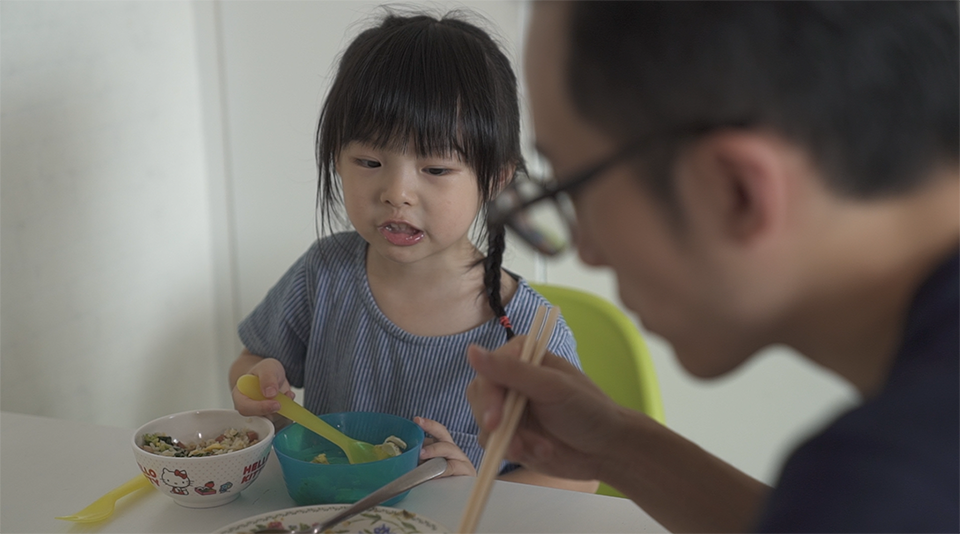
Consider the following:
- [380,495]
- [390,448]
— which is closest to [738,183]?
[380,495]

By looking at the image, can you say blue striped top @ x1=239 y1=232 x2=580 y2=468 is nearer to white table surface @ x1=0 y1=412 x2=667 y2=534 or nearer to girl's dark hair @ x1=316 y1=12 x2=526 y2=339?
girl's dark hair @ x1=316 y1=12 x2=526 y2=339

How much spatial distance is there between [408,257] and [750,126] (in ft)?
2.35

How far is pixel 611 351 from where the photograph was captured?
125 centimetres

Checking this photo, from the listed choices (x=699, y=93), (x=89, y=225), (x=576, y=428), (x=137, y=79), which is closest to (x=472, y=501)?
(x=576, y=428)

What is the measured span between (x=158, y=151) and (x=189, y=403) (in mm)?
586

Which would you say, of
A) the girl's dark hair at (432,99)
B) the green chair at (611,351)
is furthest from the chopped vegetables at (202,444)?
the green chair at (611,351)

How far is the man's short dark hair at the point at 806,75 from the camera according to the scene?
0.40 m

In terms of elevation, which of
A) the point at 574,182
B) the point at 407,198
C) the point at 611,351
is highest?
the point at 574,182

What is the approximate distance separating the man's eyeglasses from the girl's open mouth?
510mm

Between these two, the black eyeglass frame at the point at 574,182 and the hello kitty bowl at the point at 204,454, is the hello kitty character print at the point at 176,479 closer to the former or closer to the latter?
the hello kitty bowl at the point at 204,454

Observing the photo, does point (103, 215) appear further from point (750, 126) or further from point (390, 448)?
point (750, 126)

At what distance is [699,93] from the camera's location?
412 millimetres

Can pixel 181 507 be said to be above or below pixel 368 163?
below

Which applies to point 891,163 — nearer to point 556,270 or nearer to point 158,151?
point 556,270
